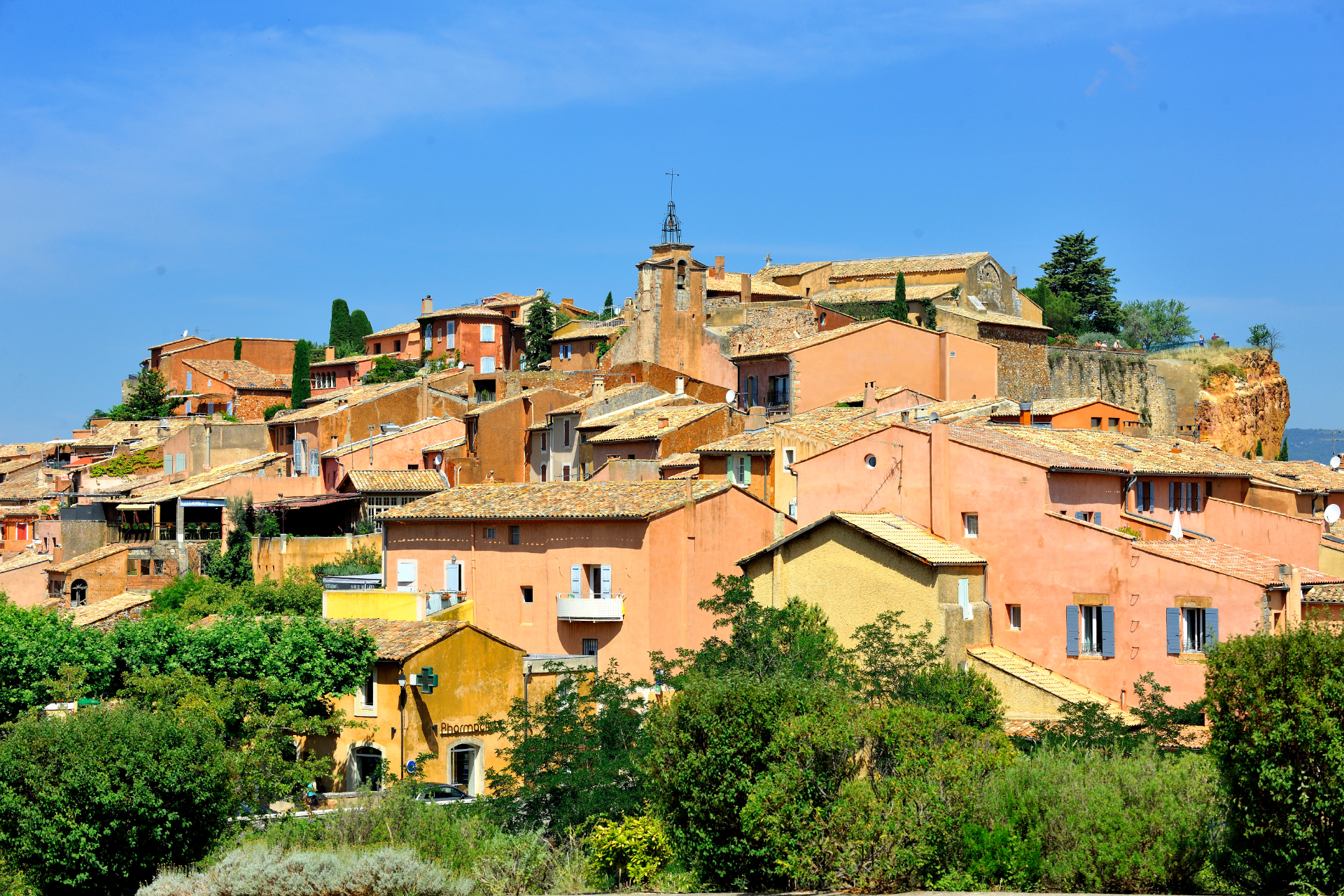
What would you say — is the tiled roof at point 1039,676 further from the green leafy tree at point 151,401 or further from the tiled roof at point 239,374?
the green leafy tree at point 151,401

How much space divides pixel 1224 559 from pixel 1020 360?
1088 inches

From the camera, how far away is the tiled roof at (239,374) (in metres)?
82.0

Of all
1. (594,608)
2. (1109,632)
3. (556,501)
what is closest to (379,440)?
(556,501)

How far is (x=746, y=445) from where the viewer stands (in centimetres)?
4256

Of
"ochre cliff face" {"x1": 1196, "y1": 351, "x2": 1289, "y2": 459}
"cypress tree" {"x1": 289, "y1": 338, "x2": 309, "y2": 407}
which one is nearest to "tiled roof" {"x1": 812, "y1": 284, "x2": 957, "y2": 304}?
"ochre cliff face" {"x1": 1196, "y1": 351, "x2": 1289, "y2": 459}

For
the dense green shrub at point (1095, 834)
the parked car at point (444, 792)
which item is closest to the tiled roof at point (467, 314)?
the parked car at point (444, 792)

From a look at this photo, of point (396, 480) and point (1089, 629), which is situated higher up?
point (396, 480)

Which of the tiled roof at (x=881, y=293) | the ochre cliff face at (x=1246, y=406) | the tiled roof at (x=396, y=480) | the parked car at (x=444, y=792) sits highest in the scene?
the tiled roof at (x=881, y=293)

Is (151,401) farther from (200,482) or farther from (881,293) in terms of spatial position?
(881,293)

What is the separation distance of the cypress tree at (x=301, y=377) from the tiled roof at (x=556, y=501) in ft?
111

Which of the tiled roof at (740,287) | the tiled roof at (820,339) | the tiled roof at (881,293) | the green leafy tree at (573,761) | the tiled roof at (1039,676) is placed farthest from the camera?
the tiled roof at (740,287)

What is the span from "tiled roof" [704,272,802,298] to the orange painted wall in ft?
88.0

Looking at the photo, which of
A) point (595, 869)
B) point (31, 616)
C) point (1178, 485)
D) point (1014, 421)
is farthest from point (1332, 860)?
point (31, 616)

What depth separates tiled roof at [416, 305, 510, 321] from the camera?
252 ft
